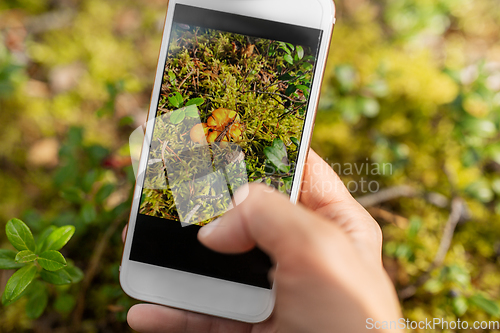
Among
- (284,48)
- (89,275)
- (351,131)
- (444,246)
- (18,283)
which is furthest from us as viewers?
(351,131)

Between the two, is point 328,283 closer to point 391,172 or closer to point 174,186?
point 174,186

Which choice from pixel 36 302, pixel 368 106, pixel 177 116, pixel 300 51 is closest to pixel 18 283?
pixel 36 302

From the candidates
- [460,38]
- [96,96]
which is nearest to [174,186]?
[96,96]

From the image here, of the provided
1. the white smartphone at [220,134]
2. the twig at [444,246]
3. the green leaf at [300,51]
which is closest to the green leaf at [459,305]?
the twig at [444,246]

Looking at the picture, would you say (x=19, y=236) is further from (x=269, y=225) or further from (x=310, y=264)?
(x=310, y=264)

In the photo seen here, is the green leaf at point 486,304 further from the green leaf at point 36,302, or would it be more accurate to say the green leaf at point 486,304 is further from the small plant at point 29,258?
the green leaf at point 36,302

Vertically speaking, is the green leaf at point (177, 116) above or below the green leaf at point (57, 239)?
above
